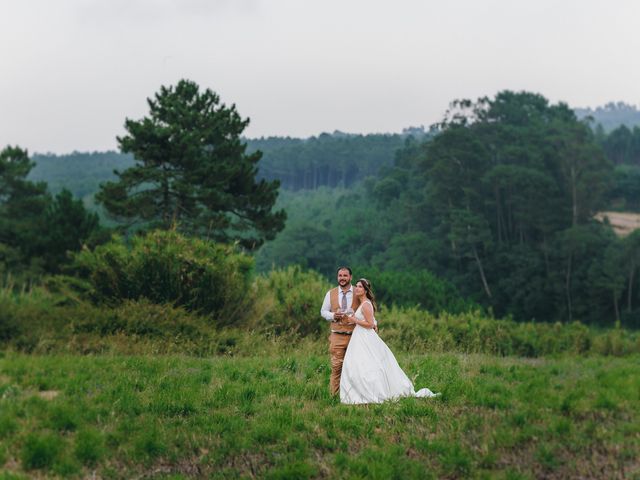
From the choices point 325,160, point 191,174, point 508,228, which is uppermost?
point 325,160

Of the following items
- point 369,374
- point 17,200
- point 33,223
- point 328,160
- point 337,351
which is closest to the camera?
point 369,374

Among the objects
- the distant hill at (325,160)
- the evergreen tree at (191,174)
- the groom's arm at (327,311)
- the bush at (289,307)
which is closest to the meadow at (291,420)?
the groom's arm at (327,311)

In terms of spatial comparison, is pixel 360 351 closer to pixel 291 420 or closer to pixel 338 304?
pixel 338 304

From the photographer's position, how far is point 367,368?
930 centimetres

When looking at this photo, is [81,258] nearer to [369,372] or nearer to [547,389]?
[369,372]

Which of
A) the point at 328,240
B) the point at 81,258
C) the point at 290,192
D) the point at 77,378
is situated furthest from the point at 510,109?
the point at 77,378

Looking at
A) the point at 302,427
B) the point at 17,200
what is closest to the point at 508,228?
the point at 17,200

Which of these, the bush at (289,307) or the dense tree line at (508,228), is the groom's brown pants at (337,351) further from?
the dense tree line at (508,228)

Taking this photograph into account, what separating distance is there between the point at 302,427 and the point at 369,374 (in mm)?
1429

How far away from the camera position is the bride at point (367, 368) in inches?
365

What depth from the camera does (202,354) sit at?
14461 mm

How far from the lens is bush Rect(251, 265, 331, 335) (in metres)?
17.8

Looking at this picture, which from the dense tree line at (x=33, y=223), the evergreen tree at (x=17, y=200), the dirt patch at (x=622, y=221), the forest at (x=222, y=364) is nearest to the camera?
the forest at (x=222, y=364)

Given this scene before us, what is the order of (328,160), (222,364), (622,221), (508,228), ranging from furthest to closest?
1. (328,160)
2. (622,221)
3. (508,228)
4. (222,364)
